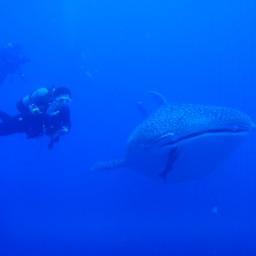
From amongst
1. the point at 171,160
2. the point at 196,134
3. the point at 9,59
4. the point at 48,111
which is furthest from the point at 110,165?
the point at 9,59

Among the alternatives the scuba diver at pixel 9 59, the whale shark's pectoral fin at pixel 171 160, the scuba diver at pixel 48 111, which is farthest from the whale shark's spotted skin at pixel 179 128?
the scuba diver at pixel 9 59

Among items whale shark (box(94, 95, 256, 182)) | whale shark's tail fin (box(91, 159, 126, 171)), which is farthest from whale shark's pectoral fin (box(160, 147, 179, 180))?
whale shark's tail fin (box(91, 159, 126, 171))

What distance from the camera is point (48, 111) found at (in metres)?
8.59

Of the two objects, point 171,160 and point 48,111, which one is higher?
point 48,111

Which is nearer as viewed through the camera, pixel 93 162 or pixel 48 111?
pixel 48 111

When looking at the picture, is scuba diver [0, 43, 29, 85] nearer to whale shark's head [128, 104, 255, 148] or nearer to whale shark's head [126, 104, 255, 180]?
whale shark's head [126, 104, 255, 180]

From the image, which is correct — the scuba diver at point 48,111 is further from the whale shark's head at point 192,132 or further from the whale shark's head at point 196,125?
the whale shark's head at point 196,125

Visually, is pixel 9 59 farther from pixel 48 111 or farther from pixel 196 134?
pixel 196 134

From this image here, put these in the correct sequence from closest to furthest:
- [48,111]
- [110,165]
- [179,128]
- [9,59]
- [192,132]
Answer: [192,132] → [179,128] → [48,111] → [110,165] → [9,59]

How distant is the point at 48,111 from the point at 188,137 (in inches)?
124

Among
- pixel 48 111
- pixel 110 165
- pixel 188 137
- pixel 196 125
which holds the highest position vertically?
pixel 110 165

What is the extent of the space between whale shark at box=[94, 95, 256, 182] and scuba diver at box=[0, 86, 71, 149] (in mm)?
1357

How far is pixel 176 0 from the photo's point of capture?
6500cm

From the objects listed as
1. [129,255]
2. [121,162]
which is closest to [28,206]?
[129,255]
